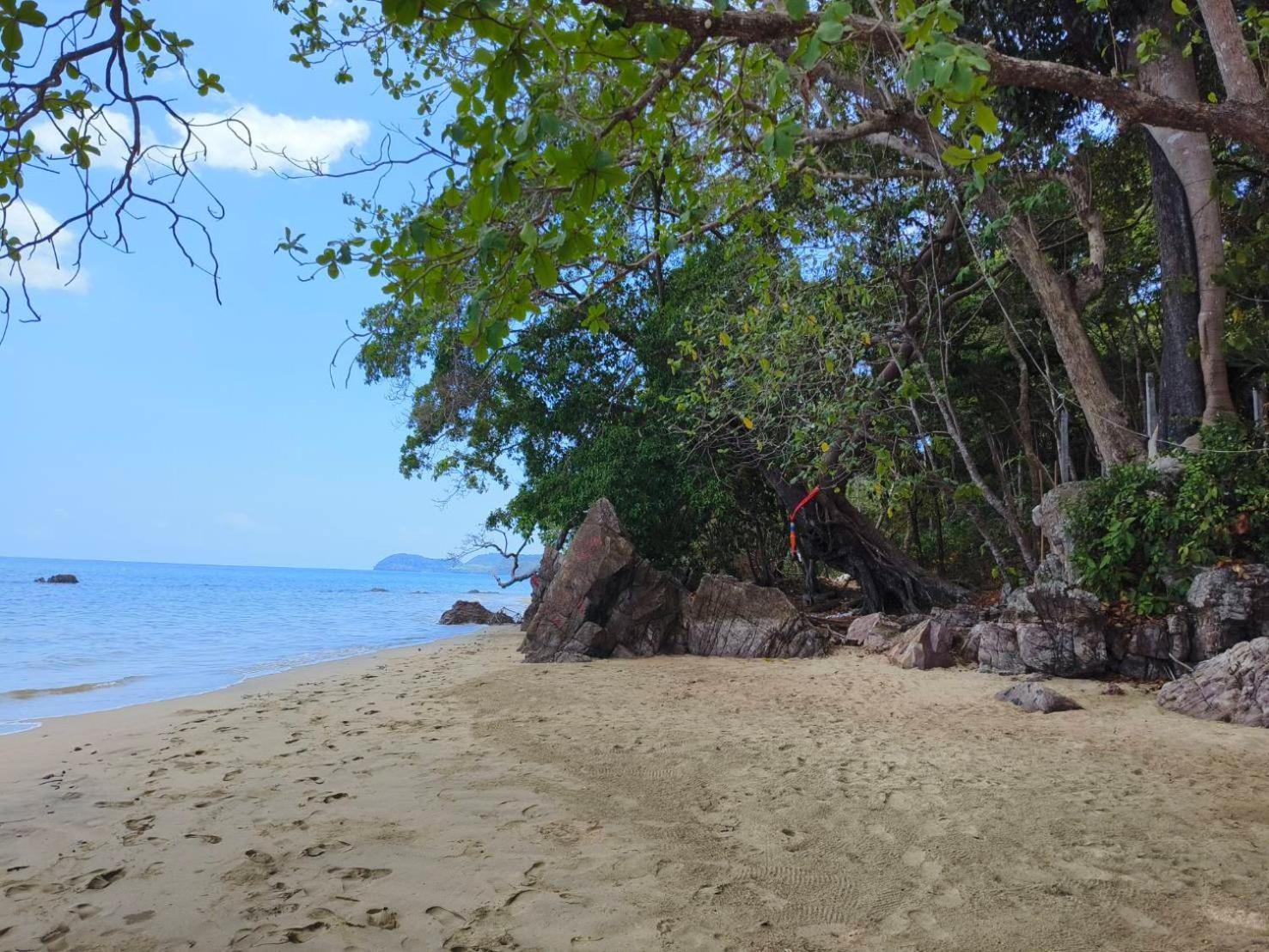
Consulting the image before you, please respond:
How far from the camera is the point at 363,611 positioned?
22.0 m

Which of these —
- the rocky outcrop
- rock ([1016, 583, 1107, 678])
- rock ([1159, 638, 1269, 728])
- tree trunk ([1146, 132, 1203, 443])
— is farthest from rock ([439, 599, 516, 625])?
rock ([1159, 638, 1269, 728])

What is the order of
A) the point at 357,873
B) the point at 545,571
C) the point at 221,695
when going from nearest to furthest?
the point at 357,873 → the point at 221,695 → the point at 545,571

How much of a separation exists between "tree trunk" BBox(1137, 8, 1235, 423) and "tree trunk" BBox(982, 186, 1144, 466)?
0.76 m

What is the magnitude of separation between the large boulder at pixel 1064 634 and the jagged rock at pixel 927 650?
28.1 inches

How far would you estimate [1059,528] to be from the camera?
7.70 metres

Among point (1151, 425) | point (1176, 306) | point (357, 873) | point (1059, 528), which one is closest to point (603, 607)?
point (1059, 528)

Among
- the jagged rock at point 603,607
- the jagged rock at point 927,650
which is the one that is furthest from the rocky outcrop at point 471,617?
the jagged rock at point 927,650

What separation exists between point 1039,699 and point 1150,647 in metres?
1.89

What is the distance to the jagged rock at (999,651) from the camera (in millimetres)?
6875

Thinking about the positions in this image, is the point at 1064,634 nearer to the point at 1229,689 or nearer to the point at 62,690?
the point at 1229,689

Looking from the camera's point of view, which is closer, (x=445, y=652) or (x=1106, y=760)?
(x=1106, y=760)

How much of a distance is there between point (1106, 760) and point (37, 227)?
541 centimetres

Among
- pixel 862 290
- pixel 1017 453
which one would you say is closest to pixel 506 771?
pixel 862 290

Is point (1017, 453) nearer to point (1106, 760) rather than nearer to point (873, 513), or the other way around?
point (873, 513)
